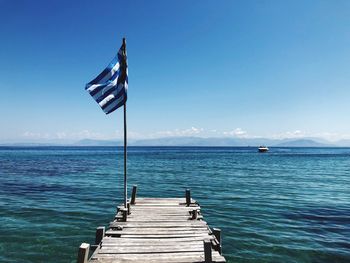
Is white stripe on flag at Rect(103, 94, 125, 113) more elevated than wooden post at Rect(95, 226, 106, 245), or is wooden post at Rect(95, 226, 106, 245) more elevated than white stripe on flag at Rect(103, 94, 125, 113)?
white stripe on flag at Rect(103, 94, 125, 113)

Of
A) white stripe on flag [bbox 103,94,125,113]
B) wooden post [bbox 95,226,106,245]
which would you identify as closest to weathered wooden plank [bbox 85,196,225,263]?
wooden post [bbox 95,226,106,245]

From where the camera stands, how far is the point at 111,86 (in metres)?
12.6

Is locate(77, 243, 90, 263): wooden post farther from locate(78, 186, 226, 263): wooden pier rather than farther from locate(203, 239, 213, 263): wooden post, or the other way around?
locate(203, 239, 213, 263): wooden post

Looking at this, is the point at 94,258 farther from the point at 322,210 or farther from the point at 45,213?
the point at 322,210

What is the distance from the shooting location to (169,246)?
371 inches

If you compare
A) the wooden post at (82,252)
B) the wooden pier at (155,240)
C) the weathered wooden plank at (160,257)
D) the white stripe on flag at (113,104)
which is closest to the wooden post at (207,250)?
the wooden pier at (155,240)

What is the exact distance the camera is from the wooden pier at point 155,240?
333 inches

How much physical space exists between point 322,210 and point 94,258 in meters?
19.8

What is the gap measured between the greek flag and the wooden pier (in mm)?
4708

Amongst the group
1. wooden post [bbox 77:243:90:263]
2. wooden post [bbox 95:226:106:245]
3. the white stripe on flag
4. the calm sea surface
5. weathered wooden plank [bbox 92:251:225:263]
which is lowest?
the calm sea surface

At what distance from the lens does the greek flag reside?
12.4 meters

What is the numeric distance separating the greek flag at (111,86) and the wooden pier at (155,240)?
4.71 m

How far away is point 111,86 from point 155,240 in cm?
650

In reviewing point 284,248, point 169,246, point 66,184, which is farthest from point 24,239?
point 66,184
